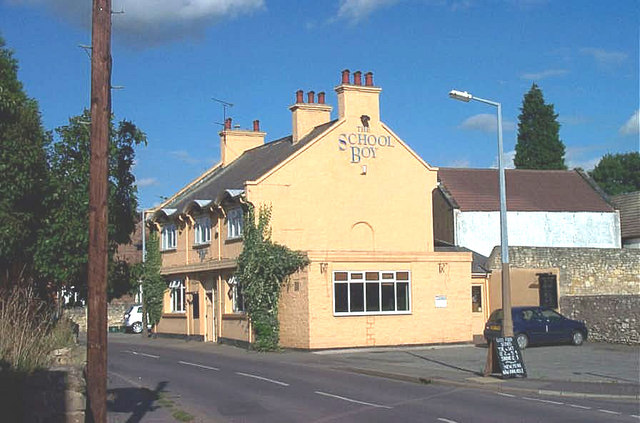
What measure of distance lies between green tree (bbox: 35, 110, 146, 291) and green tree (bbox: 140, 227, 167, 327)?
1108 inches

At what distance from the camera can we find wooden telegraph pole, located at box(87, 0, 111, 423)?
1023 centimetres

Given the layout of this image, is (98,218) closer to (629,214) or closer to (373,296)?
(373,296)

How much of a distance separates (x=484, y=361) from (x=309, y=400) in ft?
35.5

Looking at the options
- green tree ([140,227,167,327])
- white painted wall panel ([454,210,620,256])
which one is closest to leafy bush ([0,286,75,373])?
green tree ([140,227,167,327])

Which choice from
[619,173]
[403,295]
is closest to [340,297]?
[403,295]

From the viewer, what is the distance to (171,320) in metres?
43.1

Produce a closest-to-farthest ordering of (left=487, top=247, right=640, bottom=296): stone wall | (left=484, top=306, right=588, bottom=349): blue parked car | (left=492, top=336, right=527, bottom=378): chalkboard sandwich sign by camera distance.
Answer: (left=492, top=336, right=527, bottom=378): chalkboard sandwich sign
(left=484, top=306, right=588, bottom=349): blue parked car
(left=487, top=247, right=640, bottom=296): stone wall

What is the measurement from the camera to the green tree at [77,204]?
577 inches

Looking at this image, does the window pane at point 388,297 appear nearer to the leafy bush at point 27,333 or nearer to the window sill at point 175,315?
the window sill at point 175,315

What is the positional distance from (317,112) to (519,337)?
44.9ft

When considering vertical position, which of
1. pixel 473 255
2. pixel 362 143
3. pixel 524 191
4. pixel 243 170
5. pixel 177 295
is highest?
pixel 362 143

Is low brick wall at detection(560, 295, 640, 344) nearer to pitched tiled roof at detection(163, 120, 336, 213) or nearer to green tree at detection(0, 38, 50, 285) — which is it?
pitched tiled roof at detection(163, 120, 336, 213)

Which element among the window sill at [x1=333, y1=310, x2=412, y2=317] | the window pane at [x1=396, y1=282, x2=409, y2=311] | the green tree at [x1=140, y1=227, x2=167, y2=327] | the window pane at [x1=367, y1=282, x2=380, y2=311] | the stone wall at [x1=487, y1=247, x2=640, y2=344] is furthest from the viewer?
the green tree at [x1=140, y1=227, x2=167, y2=327]

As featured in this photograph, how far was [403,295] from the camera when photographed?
33.1m
